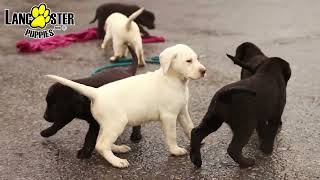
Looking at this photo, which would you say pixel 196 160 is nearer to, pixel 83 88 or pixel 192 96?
pixel 83 88

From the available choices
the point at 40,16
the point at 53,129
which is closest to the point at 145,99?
the point at 53,129

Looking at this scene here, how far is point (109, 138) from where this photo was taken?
3223 millimetres

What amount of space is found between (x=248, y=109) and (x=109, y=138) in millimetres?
797

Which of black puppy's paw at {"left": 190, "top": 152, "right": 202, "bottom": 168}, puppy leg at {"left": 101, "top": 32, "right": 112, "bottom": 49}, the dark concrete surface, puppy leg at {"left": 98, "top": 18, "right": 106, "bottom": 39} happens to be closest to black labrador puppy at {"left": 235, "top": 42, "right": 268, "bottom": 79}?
the dark concrete surface

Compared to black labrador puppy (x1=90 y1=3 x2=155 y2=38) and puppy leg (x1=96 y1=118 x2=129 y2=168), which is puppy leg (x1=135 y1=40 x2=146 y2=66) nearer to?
black labrador puppy (x1=90 y1=3 x2=155 y2=38)

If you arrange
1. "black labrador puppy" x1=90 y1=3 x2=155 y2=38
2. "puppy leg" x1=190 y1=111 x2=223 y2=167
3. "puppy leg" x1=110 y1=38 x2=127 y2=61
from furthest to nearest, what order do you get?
"black labrador puppy" x1=90 y1=3 x2=155 y2=38, "puppy leg" x1=110 y1=38 x2=127 y2=61, "puppy leg" x1=190 y1=111 x2=223 y2=167

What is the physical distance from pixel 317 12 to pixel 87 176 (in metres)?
5.72

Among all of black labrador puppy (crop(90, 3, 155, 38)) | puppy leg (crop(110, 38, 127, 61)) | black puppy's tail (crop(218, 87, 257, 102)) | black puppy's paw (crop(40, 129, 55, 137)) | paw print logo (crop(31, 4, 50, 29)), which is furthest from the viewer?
paw print logo (crop(31, 4, 50, 29))

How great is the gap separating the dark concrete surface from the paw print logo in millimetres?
158

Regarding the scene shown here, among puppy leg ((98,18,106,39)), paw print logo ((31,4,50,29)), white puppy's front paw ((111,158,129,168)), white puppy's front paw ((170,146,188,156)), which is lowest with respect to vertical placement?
paw print logo ((31,4,50,29))

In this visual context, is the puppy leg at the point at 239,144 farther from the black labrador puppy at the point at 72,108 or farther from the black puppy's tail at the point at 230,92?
the black labrador puppy at the point at 72,108

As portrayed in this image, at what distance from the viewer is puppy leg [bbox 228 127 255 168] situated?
3.12 metres

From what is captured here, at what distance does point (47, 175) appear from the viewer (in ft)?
10.6

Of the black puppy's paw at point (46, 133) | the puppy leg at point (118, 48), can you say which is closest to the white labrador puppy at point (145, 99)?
the black puppy's paw at point (46, 133)
